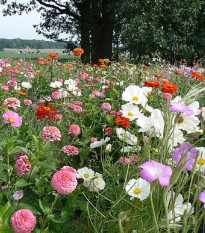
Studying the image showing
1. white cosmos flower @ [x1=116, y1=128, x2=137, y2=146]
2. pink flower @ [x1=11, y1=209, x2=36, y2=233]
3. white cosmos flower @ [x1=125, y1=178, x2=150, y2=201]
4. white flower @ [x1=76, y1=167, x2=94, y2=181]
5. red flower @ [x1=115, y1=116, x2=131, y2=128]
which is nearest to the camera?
pink flower @ [x1=11, y1=209, x2=36, y2=233]

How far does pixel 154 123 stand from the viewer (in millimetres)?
1251

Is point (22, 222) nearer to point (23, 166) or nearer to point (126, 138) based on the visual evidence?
point (23, 166)

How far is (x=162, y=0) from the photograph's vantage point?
1060 cm

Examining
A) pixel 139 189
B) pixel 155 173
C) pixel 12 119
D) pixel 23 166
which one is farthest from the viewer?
pixel 12 119

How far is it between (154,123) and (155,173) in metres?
0.47

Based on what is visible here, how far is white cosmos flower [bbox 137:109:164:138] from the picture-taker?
4.11 ft

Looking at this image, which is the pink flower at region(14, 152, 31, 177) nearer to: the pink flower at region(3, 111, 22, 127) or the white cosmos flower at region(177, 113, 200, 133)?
the pink flower at region(3, 111, 22, 127)

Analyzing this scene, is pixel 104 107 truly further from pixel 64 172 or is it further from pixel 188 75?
Result: pixel 188 75

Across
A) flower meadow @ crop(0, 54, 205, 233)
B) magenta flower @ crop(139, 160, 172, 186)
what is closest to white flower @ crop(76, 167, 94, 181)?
flower meadow @ crop(0, 54, 205, 233)

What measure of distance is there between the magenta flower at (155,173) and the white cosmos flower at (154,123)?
1.39 ft

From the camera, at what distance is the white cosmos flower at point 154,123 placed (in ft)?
4.11

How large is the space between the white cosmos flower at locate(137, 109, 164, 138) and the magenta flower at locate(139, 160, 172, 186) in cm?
42

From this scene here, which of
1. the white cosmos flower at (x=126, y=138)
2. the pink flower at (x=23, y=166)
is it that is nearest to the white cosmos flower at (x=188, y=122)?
the white cosmos flower at (x=126, y=138)

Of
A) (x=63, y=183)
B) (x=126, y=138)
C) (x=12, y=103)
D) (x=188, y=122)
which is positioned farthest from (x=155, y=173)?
(x=12, y=103)
